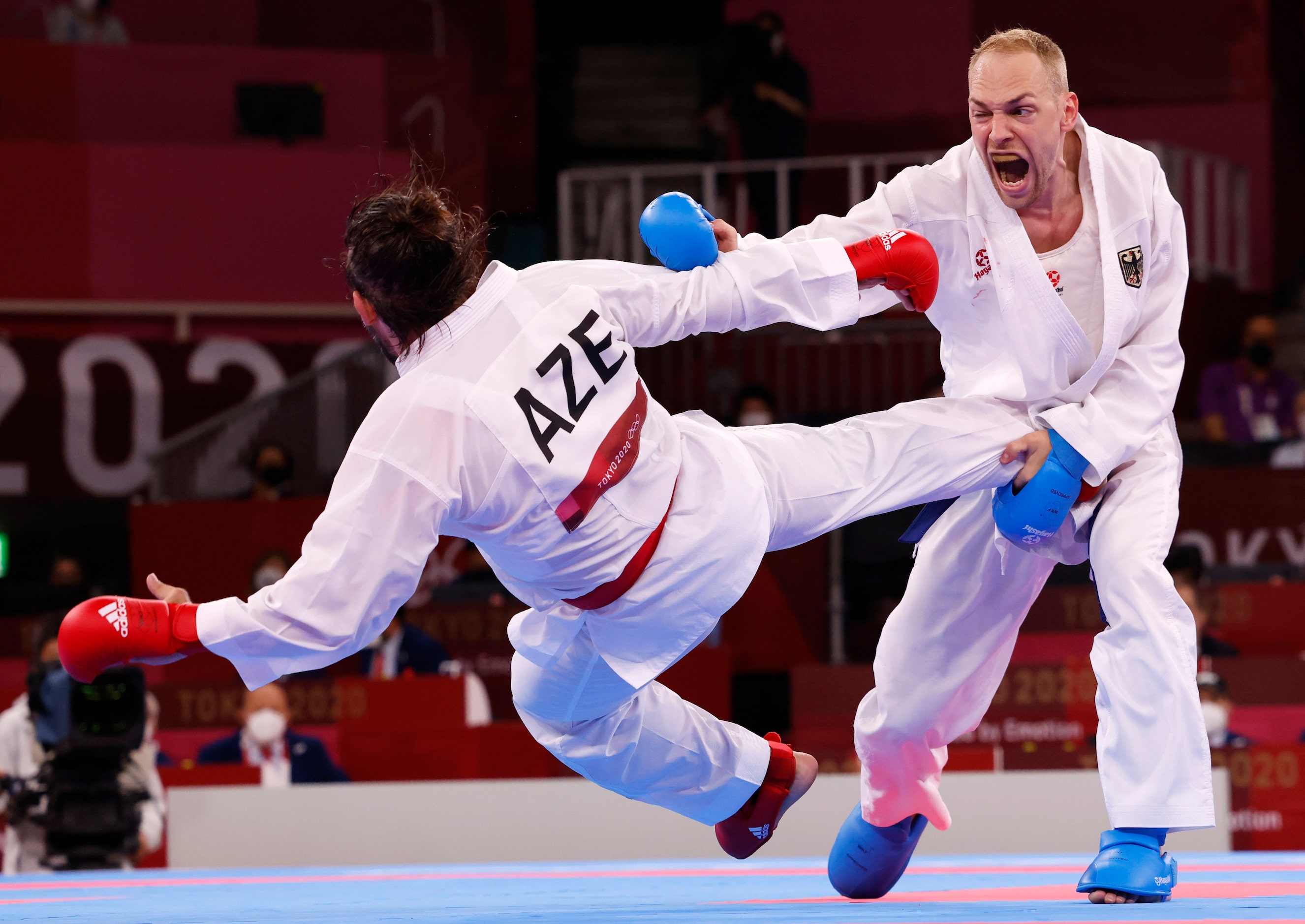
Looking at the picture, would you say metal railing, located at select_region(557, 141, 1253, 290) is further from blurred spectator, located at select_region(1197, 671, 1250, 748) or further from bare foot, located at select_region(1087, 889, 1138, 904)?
bare foot, located at select_region(1087, 889, 1138, 904)

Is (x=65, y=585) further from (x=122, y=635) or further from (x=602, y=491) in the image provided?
(x=602, y=491)

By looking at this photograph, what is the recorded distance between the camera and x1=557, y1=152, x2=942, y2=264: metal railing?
9.63m

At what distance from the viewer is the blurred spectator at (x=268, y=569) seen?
7.16 metres

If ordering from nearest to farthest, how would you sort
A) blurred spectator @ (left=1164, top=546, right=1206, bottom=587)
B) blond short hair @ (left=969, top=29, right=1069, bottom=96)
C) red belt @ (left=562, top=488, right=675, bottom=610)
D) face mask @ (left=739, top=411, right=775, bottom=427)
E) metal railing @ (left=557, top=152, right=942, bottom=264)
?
red belt @ (left=562, top=488, right=675, bottom=610) < blond short hair @ (left=969, top=29, right=1069, bottom=96) < blurred spectator @ (left=1164, top=546, right=1206, bottom=587) < face mask @ (left=739, top=411, right=775, bottom=427) < metal railing @ (left=557, top=152, right=942, bottom=264)

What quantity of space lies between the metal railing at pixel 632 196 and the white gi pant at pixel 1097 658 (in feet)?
19.2

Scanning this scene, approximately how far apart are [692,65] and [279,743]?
313 inches

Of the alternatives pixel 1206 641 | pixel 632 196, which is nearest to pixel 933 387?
pixel 1206 641

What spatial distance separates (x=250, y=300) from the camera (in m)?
10.7

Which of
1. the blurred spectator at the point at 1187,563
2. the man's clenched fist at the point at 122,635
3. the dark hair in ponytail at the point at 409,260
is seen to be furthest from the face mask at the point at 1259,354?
the man's clenched fist at the point at 122,635

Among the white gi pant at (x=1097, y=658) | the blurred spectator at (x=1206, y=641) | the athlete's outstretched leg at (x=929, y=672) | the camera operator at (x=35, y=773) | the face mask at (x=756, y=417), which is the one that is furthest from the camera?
the face mask at (x=756, y=417)

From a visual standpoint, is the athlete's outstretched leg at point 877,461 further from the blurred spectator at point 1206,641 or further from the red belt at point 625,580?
the blurred spectator at point 1206,641

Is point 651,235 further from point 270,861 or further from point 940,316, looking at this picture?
point 270,861

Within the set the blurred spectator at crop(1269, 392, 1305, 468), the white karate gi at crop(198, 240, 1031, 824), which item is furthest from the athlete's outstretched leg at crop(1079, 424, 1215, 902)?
the blurred spectator at crop(1269, 392, 1305, 468)

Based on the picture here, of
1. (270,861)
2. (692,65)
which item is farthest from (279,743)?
(692,65)
